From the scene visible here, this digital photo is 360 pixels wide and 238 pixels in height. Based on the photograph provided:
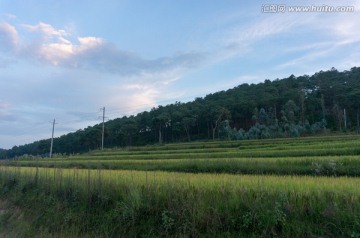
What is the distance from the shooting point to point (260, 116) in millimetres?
64875

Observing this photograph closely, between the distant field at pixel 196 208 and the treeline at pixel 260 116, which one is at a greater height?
the treeline at pixel 260 116

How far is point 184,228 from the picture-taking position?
681 centimetres

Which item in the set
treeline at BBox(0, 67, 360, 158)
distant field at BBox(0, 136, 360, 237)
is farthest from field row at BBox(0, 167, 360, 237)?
treeline at BBox(0, 67, 360, 158)

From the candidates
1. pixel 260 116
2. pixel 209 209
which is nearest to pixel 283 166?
pixel 209 209

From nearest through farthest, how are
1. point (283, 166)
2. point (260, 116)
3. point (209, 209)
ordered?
1. point (209, 209)
2. point (283, 166)
3. point (260, 116)

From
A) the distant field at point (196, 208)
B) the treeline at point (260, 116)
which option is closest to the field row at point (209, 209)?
the distant field at point (196, 208)

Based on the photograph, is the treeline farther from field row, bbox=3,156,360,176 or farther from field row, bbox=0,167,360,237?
field row, bbox=0,167,360,237

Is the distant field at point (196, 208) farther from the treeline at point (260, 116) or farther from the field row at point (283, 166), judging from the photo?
the treeline at point (260, 116)

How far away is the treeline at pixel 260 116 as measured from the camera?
5862 centimetres

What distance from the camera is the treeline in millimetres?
58625

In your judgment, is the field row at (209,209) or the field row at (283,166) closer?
the field row at (209,209)

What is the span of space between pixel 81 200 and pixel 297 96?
2547 inches

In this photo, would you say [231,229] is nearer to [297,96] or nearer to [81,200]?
[81,200]

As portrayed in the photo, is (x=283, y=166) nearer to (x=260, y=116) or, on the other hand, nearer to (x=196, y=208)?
(x=196, y=208)
